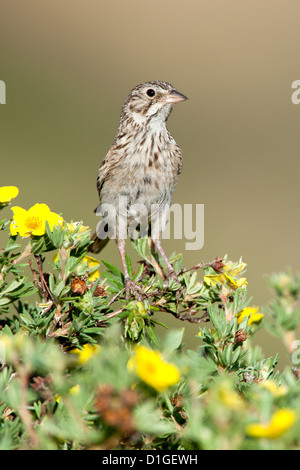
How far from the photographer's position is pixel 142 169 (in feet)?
13.4

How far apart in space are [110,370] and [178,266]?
1184 mm

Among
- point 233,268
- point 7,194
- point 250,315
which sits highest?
point 7,194

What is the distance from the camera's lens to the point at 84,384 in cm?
106

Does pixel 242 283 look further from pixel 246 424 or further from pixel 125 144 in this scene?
pixel 125 144

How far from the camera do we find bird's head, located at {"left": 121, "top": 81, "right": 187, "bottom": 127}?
4.21 metres

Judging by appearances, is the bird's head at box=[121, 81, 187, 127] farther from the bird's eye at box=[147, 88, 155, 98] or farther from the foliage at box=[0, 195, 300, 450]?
the foliage at box=[0, 195, 300, 450]

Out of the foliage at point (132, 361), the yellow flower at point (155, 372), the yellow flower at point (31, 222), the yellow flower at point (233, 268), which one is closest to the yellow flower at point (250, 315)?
the foliage at point (132, 361)

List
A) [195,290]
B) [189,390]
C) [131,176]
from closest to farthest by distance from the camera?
1. [189,390]
2. [195,290]
3. [131,176]

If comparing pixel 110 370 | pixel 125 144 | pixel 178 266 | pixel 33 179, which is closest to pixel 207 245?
pixel 33 179

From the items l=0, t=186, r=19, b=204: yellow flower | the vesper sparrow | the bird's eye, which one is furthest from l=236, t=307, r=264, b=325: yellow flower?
the bird's eye

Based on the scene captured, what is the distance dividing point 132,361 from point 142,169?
3.09 m

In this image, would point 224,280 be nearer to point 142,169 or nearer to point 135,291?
point 135,291

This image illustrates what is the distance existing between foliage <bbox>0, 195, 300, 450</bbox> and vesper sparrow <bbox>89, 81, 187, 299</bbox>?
1806 millimetres

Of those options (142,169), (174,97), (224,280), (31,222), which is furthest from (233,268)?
(174,97)
